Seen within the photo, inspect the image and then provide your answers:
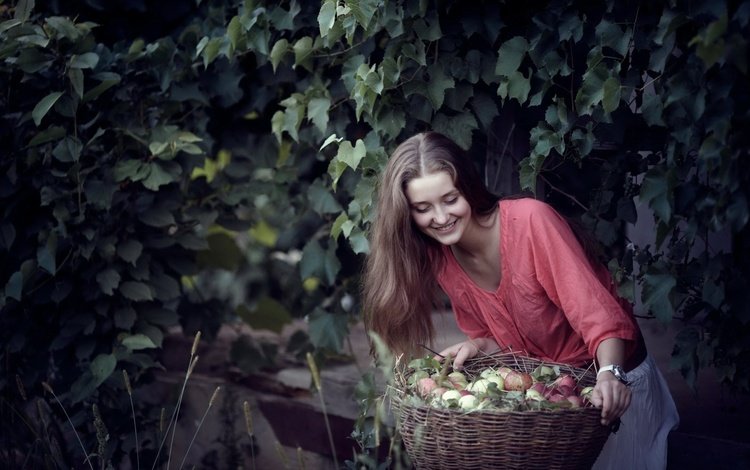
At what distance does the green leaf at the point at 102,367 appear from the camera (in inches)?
141

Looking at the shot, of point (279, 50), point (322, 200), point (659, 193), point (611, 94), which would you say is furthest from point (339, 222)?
point (659, 193)

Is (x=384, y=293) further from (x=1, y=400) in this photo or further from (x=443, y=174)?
(x=1, y=400)

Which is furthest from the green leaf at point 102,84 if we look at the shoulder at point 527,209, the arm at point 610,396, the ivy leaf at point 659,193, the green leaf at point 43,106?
the arm at point 610,396

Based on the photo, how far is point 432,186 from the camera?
276 centimetres

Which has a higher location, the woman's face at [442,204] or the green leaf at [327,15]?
the green leaf at [327,15]

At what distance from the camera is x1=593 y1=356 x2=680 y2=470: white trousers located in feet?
8.78

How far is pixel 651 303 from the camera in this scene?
2588mm

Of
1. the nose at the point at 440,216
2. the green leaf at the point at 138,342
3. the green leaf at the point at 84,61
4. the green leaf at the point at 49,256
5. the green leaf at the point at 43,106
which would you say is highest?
the green leaf at the point at 84,61

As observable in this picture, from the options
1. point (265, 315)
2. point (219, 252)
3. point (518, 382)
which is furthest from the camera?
point (265, 315)

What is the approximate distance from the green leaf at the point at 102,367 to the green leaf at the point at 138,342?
8 centimetres

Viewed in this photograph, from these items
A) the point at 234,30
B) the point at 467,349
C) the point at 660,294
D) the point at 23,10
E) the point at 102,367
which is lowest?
the point at 102,367

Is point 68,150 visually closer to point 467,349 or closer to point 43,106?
point 43,106

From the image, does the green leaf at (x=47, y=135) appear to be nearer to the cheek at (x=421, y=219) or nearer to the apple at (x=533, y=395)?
the cheek at (x=421, y=219)

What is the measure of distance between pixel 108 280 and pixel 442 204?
1598mm
